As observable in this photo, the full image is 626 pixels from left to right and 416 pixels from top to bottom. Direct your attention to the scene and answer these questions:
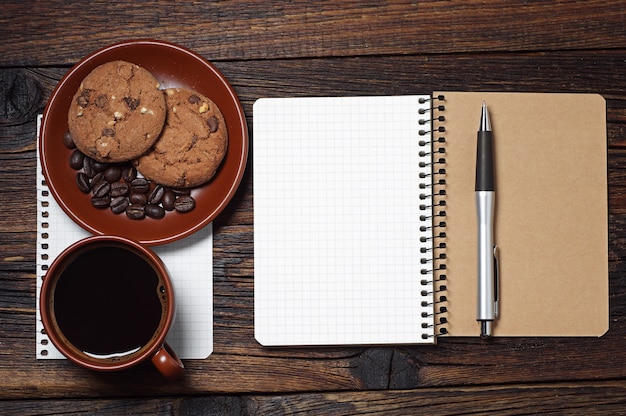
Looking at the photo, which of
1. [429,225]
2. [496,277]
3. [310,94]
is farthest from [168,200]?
[496,277]

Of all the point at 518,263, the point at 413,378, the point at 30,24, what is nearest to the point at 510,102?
the point at 518,263

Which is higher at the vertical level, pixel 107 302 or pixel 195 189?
pixel 195 189

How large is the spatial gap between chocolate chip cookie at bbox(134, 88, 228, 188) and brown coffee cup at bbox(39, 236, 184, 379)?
4.7 inches

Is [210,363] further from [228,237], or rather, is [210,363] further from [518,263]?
[518,263]

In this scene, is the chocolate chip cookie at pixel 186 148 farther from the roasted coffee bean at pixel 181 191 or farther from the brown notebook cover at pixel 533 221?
the brown notebook cover at pixel 533 221

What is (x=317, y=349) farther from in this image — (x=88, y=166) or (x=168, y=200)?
(x=88, y=166)

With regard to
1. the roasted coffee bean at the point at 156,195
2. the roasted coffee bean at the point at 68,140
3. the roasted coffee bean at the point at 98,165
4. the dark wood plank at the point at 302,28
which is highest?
the dark wood plank at the point at 302,28

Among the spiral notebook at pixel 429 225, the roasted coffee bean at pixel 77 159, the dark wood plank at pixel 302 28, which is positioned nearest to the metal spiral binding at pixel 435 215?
the spiral notebook at pixel 429 225

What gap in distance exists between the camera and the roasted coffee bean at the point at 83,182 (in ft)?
3.16

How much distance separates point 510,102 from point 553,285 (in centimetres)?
25

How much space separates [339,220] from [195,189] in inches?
7.9

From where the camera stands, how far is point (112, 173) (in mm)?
962

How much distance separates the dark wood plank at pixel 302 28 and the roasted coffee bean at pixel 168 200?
0.65 feet

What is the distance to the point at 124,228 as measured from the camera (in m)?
0.97
